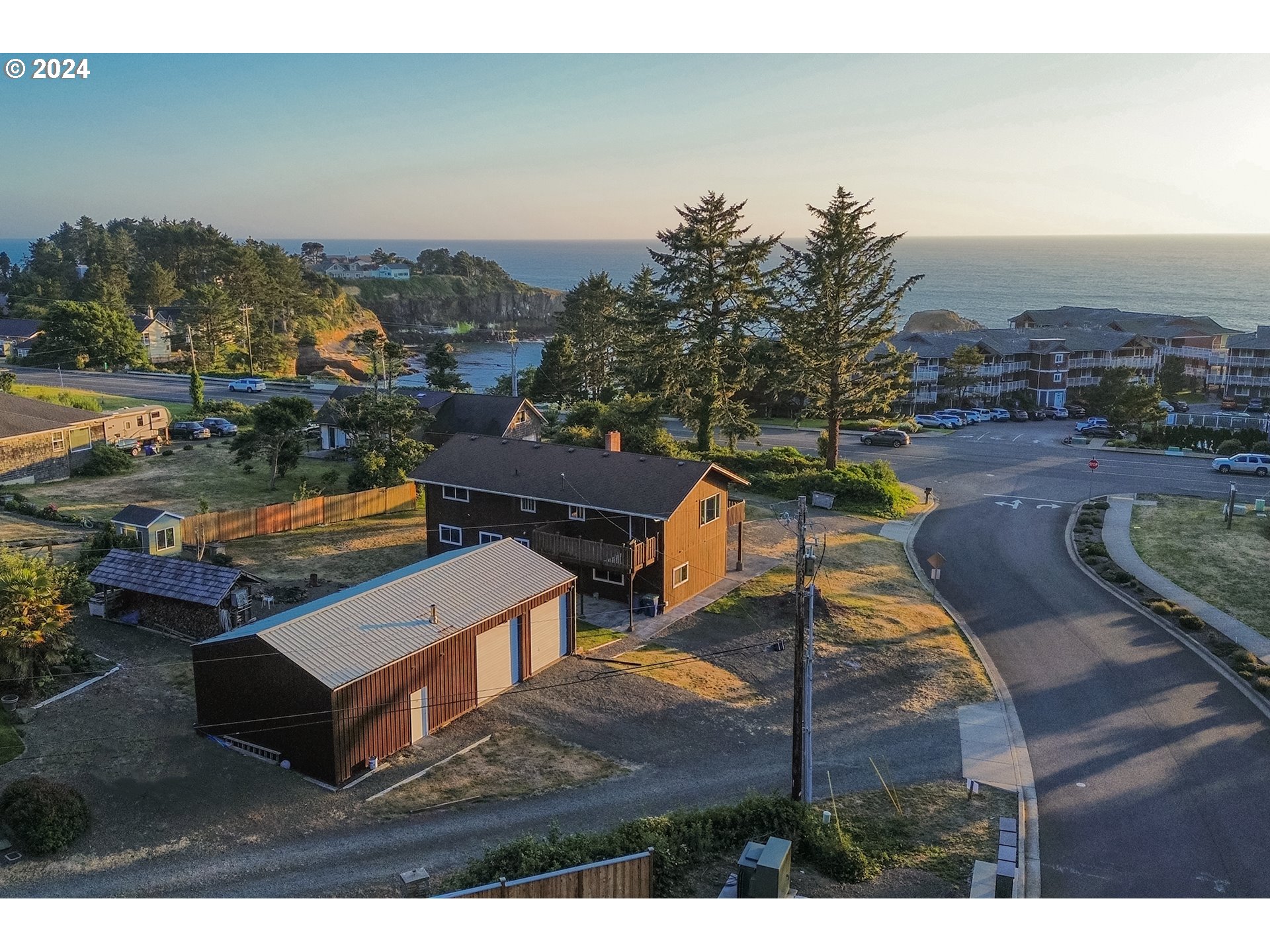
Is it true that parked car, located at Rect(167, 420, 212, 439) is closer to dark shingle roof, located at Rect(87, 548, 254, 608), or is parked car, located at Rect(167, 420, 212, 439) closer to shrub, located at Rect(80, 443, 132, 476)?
shrub, located at Rect(80, 443, 132, 476)

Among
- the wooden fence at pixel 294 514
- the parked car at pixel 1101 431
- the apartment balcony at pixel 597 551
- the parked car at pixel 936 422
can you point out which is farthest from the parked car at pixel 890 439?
the apartment balcony at pixel 597 551

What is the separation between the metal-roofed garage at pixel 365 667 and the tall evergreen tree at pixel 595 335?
4919 centimetres

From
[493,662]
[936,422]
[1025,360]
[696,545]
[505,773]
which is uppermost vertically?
[1025,360]

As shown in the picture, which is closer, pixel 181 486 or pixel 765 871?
pixel 765 871

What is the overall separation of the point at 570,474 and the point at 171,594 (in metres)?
13.6

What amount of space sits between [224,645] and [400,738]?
15.8 ft

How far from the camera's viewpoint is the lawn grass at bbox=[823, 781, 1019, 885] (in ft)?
61.1

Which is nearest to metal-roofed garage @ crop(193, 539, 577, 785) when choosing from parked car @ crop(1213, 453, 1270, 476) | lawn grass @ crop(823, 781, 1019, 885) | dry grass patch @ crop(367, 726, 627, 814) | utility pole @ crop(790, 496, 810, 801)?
dry grass patch @ crop(367, 726, 627, 814)

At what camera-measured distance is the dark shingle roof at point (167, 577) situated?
28859 millimetres

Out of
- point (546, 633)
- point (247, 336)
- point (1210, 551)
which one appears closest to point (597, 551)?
point (546, 633)

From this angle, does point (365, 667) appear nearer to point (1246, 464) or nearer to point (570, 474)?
point (570, 474)

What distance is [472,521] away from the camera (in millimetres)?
35969

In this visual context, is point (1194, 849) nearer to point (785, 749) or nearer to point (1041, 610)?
point (785, 749)

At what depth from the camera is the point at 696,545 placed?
3397 cm
